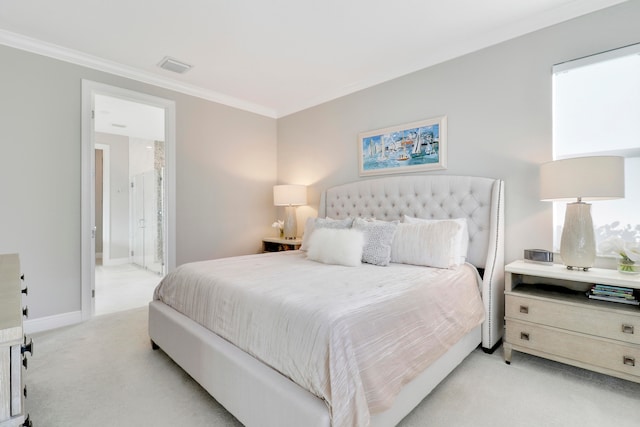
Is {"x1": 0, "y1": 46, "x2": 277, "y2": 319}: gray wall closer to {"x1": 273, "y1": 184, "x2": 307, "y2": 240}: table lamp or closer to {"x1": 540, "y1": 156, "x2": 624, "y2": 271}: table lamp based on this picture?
{"x1": 273, "y1": 184, "x2": 307, "y2": 240}: table lamp

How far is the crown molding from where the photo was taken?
2.64 m

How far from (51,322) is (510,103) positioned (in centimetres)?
452

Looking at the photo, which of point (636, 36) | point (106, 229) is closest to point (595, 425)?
point (636, 36)

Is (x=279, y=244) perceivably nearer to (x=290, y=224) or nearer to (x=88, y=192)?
(x=290, y=224)

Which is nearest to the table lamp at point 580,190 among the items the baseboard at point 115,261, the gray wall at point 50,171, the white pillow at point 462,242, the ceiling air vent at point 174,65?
the white pillow at point 462,242

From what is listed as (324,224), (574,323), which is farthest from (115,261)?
(574,323)

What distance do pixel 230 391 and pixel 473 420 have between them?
126 cm

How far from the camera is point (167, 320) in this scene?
211 cm

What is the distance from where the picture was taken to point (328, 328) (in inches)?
47.6

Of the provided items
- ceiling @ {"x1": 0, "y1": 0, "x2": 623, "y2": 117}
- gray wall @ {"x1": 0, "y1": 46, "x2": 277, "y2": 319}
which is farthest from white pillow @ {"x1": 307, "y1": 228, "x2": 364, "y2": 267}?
gray wall @ {"x1": 0, "y1": 46, "x2": 277, "y2": 319}

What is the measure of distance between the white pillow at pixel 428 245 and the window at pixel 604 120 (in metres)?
0.81

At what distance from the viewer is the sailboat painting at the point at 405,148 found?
9.72ft

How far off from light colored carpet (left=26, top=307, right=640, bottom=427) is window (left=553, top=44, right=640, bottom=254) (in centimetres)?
98

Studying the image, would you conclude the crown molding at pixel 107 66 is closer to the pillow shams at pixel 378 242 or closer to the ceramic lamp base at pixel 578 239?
the pillow shams at pixel 378 242
